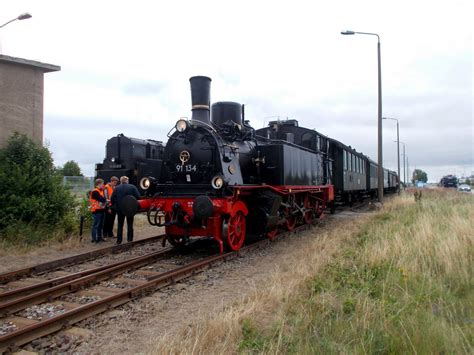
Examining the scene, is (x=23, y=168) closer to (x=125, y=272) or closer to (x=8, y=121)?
(x=8, y=121)

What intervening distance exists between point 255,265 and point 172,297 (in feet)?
7.67

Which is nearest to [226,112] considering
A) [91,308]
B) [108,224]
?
[108,224]

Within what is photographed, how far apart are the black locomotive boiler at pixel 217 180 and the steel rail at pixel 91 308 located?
0.95 m

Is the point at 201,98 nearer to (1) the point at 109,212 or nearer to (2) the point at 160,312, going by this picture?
(1) the point at 109,212

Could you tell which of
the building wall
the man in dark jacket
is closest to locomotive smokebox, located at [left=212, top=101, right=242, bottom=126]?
the man in dark jacket

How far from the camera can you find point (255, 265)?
7469mm

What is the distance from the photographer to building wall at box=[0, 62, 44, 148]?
955 cm

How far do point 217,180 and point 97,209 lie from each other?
3.64m

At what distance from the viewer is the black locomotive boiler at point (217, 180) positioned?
7801mm

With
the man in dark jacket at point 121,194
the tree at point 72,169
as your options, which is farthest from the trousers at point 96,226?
the tree at point 72,169

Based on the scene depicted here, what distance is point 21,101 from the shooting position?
9930 mm

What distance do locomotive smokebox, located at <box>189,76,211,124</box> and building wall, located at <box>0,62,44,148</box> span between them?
176 inches

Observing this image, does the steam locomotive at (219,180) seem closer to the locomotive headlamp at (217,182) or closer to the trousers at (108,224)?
the locomotive headlamp at (217,182)

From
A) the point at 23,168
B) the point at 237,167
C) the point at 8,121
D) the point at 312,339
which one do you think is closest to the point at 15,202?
the point at 23,168
